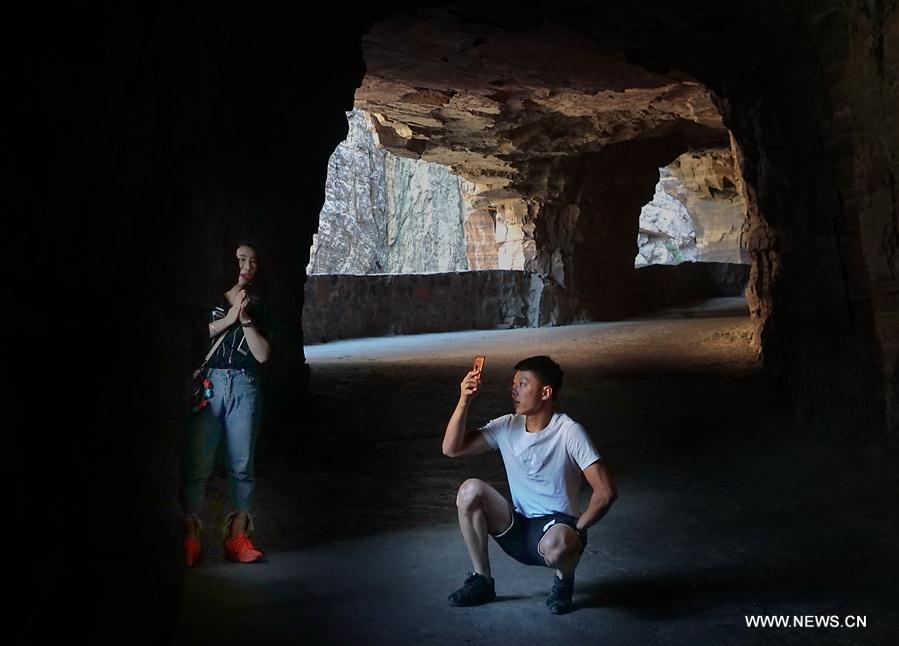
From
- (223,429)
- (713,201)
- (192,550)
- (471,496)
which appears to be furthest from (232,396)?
(713,201)

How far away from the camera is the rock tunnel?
2.46 m

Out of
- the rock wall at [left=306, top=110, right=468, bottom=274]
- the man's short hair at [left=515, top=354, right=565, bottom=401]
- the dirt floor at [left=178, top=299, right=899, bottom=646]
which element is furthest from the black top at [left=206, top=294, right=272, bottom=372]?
the rock wall at [left=306, top=110, right=468, bottom=274]

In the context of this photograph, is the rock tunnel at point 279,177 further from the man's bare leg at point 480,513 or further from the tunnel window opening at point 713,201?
the tunnel window opening at point 713,201

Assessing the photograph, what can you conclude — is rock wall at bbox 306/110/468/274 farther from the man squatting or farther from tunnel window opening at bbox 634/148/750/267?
the man squatting

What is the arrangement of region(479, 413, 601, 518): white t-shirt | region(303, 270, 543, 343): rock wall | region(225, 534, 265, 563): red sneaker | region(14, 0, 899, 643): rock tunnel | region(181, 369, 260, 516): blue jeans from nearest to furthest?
region(14, 0, 899, 643): rock tunnel → region(479, 413, 601, 518): white t-shirt → region(181, 369, 260, 516): blue jeans → region(225, 534, 265, 563): red sneaker → region(303, 270, 543, 343): rock wall

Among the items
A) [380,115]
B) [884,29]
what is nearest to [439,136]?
[380,115]

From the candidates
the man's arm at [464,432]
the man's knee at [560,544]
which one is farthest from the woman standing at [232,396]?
the man's knee at [560,544]

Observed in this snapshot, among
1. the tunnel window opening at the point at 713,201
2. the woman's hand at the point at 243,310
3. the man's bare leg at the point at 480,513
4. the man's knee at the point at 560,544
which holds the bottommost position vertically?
the man's knee at the point at 560,544

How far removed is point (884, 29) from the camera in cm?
498

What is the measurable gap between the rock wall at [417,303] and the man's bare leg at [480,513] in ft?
33.6

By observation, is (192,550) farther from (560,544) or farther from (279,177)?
(279,177)

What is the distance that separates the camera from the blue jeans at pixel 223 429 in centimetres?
398

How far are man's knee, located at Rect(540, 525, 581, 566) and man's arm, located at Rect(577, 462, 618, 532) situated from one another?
0.08 meters

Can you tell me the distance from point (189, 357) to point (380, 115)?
981cm
